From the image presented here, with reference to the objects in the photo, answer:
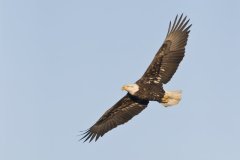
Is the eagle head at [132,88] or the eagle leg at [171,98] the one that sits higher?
the eagle head at [132,88]

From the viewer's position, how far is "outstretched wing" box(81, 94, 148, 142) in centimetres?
1778

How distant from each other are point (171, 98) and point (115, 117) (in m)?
1.67

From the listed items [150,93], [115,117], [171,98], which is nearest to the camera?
[150,93]

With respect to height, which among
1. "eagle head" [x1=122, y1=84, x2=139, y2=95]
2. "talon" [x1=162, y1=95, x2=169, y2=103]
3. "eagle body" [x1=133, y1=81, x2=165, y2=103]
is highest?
"eagle head" [x1=122, y1=84, x2=139, y2=95]

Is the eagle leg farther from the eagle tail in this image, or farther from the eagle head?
the eagle head

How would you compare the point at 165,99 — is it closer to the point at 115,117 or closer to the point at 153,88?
the point at 153,88

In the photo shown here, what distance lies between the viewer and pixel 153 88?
1697 cm

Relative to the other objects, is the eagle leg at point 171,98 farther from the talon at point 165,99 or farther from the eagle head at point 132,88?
the eagle head at point 132,88

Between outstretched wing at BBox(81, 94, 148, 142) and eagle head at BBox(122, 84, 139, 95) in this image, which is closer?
eagle head at BBox(122, 84, 139, 95)

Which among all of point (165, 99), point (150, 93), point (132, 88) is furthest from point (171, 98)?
point (132, 88)

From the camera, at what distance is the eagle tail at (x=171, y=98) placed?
1697 centimetres

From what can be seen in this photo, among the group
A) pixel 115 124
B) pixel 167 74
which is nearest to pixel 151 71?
pixel 167 74

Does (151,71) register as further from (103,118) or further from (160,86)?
(103,118)

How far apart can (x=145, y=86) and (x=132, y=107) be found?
969 mm
